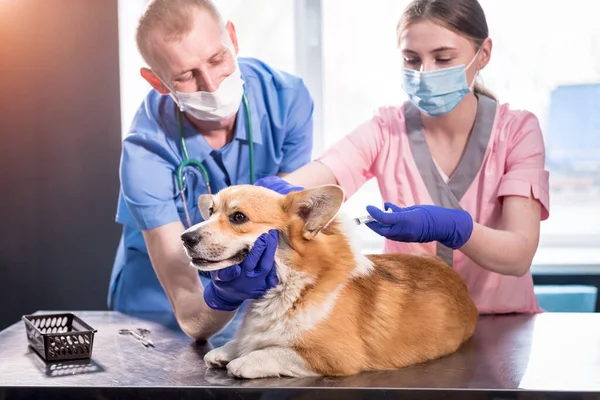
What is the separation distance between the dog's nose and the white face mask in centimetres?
64

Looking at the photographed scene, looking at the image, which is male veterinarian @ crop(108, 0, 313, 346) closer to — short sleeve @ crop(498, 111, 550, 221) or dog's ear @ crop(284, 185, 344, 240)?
dog's ear @ crop(284, 185, 344, 240)

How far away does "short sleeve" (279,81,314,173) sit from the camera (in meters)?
2.15

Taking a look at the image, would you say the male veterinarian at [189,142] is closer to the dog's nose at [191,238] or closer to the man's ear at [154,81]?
the man's ear at [154,81]

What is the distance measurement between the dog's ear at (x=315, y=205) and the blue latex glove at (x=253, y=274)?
0.21 ft

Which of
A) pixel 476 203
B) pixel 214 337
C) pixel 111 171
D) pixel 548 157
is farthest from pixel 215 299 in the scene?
pixel 548 157

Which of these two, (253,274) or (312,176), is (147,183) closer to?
(312,176)

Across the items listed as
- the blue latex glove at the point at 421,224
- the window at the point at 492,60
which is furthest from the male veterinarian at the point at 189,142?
the window at the point at 492,60

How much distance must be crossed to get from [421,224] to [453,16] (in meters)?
0.63

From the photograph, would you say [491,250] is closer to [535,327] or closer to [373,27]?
[535,327]

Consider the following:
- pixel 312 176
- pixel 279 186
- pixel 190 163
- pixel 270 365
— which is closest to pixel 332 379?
pixel 270 365

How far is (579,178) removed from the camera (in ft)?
12.6

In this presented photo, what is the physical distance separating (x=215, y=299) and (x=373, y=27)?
2.52 meters

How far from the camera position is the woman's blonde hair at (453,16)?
73.3 inches

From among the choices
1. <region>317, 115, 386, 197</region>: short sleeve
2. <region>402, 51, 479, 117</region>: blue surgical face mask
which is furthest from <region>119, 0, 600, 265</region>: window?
<region>402, 51, 479, 117</region>: blue surgical face mask
